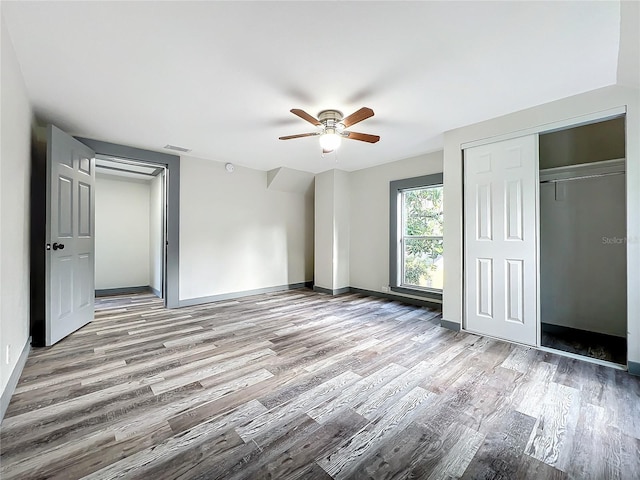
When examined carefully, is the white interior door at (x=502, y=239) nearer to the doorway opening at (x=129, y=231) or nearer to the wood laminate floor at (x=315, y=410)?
the wood laminate floor at (x=315, y=410)

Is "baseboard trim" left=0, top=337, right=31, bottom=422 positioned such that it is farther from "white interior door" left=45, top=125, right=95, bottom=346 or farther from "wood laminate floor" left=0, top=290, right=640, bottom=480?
"white interior door" left=45, top=125, right=95, bottom=346

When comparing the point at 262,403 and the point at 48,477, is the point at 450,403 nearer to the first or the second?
the point at 262,403

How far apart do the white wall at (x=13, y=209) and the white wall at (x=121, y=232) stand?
317 centimetres

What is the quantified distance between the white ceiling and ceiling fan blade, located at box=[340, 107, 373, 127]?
162mm

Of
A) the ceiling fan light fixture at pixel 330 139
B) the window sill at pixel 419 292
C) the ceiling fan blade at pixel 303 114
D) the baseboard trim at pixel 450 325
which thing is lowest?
the baseboard trim at pixel 450 325

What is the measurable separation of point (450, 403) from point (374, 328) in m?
1.53

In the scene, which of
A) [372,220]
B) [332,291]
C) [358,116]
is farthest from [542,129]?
[332,291]

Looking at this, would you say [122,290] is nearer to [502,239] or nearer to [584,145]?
[502,239]

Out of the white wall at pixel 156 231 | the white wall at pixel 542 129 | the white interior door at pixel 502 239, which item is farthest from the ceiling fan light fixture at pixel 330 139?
the white wall at pixel 156 231

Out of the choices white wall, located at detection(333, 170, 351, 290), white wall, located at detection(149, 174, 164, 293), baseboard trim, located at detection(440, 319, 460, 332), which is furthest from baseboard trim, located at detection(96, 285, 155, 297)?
baseboard trim, located at detection(440, 319, 460, 332)

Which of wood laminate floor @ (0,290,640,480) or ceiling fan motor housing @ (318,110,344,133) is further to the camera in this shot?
ceiling fan motor housing @ (318,110,344,133)

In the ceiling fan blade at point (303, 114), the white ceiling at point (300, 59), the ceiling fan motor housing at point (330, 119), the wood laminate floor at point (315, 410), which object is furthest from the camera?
the ceiling fan motor housing at point (330, 119)

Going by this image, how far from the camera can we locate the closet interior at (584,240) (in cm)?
290

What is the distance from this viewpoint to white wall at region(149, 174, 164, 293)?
17.1 feet
